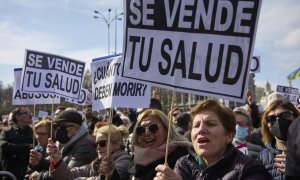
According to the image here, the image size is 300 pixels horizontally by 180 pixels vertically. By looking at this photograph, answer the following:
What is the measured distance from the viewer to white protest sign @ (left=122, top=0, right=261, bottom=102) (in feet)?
9.11

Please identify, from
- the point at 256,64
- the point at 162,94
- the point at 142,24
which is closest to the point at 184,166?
the point at 142,24

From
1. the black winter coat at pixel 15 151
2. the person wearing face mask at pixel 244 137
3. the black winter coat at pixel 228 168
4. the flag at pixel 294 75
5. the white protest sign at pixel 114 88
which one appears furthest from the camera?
the flag at pixel 294 75

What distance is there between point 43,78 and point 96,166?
2.94 m

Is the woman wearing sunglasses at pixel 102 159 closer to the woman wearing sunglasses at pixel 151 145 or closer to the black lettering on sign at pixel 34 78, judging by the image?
the woman wearing sunglasses at pixel 151 145

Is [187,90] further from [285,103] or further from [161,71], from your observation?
[285,103]

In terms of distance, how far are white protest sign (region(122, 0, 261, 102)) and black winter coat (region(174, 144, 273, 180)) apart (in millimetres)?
438

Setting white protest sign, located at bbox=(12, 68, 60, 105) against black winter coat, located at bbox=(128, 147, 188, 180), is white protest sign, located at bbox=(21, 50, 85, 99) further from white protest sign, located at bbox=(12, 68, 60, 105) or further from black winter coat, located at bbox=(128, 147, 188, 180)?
black winter coat, located at bbox=(128, 147, 188, 180)

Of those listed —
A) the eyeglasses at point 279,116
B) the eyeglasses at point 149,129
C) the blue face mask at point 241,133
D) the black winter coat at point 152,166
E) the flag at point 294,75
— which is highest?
the flag at point 294,75

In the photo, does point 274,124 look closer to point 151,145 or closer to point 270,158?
point 270,158

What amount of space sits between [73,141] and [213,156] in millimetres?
2840

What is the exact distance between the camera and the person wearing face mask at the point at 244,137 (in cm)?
457

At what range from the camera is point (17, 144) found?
695 cm

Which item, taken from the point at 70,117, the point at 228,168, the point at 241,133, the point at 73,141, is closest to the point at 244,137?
the point at 241,133

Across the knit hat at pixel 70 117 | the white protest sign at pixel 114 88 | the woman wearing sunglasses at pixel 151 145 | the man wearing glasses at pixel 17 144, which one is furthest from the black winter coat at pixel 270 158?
the man wearing glasses at pixel 17 144
